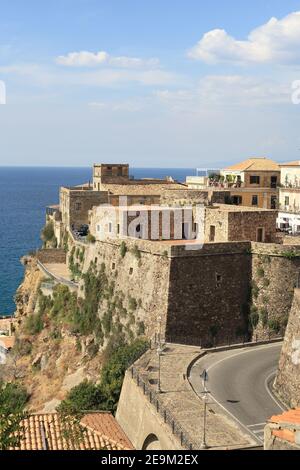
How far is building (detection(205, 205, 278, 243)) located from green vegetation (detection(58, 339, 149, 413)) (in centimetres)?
929

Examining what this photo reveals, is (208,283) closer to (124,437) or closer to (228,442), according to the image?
(124,437)

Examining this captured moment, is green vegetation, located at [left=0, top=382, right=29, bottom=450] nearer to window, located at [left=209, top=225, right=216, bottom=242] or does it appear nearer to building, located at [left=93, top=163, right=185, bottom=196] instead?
window, located at [left=209, top=225, right=216, bottom=242]

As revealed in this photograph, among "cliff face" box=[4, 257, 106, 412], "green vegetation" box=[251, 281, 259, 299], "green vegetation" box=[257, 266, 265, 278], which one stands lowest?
"cliff face" box=[4, 257, 106, 412]

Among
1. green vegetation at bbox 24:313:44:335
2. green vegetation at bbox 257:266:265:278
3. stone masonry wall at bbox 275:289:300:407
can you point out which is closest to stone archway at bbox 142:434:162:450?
stone masonry wall at bbox 275:289:300:407

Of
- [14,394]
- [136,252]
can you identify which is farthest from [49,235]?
[136,252]

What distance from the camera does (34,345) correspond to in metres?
45.1

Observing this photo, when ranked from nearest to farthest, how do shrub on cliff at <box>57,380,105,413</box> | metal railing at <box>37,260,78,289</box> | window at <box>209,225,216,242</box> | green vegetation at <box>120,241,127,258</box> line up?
shrub on cliff at <box>57,380,105,413</box> → green vegetation at <box>120,241,127,258</box> → window at <box>209,225,216,242</box> → metal railing at <box>37,260,78,289</box>

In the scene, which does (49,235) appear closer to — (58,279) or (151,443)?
(58,279)

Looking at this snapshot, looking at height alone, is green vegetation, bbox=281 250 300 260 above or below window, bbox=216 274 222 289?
above

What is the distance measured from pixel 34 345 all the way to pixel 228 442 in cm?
2636

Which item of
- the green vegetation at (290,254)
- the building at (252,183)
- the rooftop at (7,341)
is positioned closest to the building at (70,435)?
the green vegetation at (290,254)

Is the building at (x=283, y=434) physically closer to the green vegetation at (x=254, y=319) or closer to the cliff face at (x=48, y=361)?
the green vegetation at (x=254, y=319)

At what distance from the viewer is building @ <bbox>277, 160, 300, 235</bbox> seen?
165 ft
